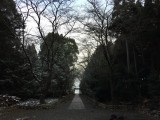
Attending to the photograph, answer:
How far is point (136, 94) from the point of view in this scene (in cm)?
3175

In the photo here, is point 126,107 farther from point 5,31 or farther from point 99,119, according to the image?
point 5,31

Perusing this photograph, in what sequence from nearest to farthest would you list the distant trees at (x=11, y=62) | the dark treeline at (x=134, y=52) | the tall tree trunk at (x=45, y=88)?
the dark treeline at (x=134, y=52) < the tall tree trunk at (x=45, y=88) < the distant trees at (x=11, y=62)

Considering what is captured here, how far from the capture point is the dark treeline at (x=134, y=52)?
23.8 metres

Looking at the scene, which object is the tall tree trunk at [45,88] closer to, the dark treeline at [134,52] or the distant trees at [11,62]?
the dark treeline at [134,52]

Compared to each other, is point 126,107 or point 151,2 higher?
point 151,2

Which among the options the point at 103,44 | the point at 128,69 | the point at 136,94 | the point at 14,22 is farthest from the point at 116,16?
the point at 14,22

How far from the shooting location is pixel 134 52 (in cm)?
3712

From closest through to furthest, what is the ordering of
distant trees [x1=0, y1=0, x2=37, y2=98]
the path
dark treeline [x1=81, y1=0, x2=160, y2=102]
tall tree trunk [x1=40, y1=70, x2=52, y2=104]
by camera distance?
the path
dark treeline [x1=81, y1=0, x2=160, y2=102]
tall tree trunk [x1=40, y1=70, x2=52, y2=104]
distant trees [x1=0, y1=0, x2=37, y2=98]

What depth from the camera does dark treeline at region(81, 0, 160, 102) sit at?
23797 mm

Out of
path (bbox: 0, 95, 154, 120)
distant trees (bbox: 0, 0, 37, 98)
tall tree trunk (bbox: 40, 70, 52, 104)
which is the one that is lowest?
path (bbox: 0, 95, 154, 120)

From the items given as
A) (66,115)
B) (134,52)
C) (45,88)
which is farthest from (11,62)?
(66,115)

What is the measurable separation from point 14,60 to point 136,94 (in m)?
15.9

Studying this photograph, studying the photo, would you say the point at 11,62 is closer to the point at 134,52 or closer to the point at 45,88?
the point at 45,88

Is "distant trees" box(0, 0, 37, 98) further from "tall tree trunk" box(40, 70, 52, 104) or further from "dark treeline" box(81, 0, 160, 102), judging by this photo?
"dark treeline" box(81, 0, 160, 102)
